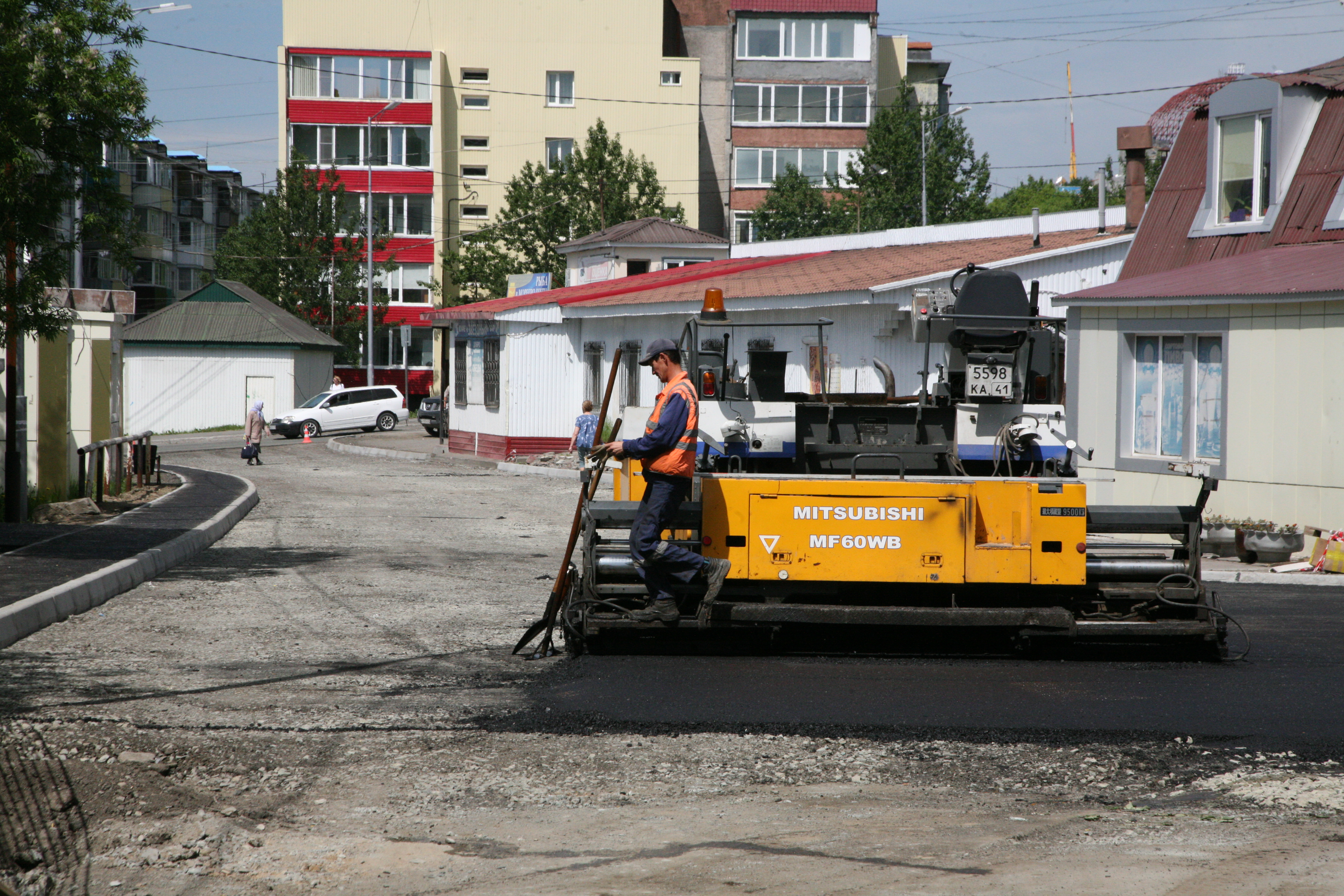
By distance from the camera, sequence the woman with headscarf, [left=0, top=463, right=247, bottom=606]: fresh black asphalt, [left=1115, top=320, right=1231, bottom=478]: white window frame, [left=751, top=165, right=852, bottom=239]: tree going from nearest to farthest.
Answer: [left=0, top=463, right=247, bottom=606]: fresh black asphalt < [left=1115, top=320, right=1231, bottom=478]: white window frame < the woman with headscarf < [left=751, top=165, right=852, bottom=239]: tree

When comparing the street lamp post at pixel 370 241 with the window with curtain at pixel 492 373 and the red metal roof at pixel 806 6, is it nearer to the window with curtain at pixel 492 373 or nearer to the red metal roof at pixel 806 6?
the window with curtain at pixel 492 373

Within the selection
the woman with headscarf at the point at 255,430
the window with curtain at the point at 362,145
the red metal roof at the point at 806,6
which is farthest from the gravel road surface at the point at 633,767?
the red metal roof at the point at 806,6

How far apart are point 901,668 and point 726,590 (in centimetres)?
127

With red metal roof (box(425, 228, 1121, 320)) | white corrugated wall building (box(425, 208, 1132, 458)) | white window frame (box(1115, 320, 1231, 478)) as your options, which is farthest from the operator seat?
red metal roof (box(425, 228, 1121, 320))

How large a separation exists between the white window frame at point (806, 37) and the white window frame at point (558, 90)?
8.73m

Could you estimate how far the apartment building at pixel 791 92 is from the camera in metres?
65.4

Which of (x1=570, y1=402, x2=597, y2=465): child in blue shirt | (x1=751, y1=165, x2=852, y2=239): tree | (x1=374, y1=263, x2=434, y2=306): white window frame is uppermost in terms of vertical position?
(x1=751, y1=165, x2=852, y2=239): tree

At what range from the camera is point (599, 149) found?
51469 mm

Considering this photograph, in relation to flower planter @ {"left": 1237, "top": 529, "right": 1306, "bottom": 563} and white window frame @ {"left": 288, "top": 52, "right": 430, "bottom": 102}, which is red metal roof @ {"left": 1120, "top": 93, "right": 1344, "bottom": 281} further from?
white window frame @ {"left": 288, "top": 52, "right": 430, "bottom": 102}

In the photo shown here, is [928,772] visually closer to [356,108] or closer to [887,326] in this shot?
[887,326]

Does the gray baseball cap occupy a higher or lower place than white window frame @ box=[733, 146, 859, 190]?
lower

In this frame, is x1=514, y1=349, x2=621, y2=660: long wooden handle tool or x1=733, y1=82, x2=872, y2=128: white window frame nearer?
x1=514, y1=349, x2=621, y2=660: long wooden handle tool

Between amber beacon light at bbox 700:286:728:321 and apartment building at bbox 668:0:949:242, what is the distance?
56.0m

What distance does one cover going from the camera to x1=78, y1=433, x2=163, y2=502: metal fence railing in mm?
18422
